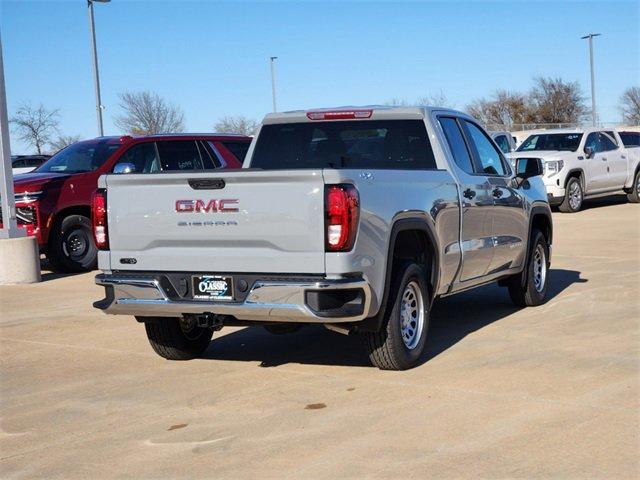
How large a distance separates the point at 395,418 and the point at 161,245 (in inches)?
81.7

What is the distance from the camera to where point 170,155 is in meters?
14.0

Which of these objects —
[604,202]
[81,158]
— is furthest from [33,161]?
[81,158]

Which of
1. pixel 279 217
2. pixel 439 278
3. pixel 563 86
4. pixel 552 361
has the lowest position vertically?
pixel 552 361

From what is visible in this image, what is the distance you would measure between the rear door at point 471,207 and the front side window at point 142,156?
663 centimetres

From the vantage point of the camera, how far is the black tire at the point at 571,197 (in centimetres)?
2212

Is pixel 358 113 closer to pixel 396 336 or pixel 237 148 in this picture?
pixel 396 336

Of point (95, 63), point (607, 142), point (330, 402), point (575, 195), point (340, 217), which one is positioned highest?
point (95, 63)

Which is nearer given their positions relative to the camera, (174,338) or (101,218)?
(101,218)

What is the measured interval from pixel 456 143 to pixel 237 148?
21.3 feet

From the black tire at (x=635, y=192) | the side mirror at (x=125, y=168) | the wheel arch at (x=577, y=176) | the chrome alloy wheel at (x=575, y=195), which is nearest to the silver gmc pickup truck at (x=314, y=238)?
the side mirror at (x=125, y=168)

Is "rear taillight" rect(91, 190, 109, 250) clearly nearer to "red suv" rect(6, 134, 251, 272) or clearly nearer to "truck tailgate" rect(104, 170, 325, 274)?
"truck tailgate" rect(104, 170, 325, 274)

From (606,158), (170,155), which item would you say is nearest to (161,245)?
(170,155)

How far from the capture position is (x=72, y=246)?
14070 mm

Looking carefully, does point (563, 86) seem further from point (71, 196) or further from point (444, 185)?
point (444, 185)
